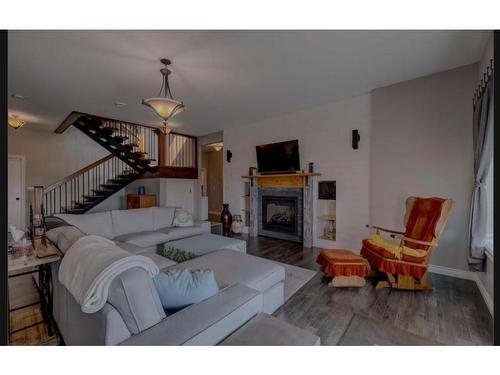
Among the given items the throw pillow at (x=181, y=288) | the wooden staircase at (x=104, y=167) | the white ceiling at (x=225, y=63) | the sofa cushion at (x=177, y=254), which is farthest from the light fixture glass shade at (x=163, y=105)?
the wooden staircase at (x=104, y=167)

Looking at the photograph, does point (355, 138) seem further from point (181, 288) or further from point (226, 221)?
point (181, 288)

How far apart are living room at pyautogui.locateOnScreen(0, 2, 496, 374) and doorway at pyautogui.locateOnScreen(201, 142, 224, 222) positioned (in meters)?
3.02

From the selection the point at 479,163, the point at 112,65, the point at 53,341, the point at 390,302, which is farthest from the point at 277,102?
the point at 53,341

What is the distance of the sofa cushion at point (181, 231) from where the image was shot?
3.48 metres

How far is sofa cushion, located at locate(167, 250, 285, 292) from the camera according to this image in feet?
5.88

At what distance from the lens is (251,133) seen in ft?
17.1

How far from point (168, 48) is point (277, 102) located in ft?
6.88

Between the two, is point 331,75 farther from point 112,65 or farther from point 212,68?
point 112,65

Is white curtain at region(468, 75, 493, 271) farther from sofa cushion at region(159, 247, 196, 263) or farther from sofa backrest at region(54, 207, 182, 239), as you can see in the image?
sofa backrest at region(54, 207, 182, 239)

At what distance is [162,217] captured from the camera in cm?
392

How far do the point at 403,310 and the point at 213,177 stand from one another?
7.07 m

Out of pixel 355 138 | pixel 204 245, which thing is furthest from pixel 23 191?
pixel 355 138

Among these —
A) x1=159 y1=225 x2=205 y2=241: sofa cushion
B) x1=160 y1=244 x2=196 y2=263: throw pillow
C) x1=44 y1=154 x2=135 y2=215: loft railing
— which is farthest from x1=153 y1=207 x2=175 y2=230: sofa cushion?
x1=44 y1=154 x2=135 y2=215: loft railing

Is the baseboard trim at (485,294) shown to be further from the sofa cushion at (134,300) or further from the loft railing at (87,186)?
the loft railing at (87,186)
